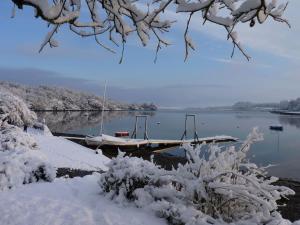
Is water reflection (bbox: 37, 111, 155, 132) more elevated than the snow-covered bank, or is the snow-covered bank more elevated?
the snow-covered bank

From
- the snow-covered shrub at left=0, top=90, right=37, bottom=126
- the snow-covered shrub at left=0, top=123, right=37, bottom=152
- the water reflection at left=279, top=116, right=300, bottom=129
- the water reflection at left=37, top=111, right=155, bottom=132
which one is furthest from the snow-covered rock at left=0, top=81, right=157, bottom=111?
the snow-covered shrub at left=0, top=123, right=37, bottom=152

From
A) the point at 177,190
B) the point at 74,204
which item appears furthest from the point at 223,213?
the point at 74,204

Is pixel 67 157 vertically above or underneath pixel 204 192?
underneath

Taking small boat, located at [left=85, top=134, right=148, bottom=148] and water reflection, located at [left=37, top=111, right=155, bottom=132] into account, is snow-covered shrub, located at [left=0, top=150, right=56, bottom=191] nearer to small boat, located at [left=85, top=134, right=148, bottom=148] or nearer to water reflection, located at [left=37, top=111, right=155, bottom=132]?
small boat, located at [left=85, top=134, right=148, bottom=148]

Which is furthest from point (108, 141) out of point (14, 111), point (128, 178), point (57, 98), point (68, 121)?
point (57, 98)

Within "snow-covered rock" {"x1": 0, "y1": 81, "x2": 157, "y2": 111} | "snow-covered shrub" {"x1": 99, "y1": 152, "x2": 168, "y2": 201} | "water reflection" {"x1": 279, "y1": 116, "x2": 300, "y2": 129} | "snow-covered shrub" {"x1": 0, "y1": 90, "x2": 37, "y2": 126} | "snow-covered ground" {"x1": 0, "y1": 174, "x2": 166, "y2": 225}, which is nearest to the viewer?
"snow-covered ground" {"x1": 0, "y1": 174, "x2": 166, "y2": 225}

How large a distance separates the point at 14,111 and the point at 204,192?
21.4 meters

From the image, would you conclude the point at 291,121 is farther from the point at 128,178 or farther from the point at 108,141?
the point at 128,178

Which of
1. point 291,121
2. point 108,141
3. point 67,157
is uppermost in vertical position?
point 67,157

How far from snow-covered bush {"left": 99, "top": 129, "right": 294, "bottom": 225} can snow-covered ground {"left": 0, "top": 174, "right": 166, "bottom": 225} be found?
28 centimetres

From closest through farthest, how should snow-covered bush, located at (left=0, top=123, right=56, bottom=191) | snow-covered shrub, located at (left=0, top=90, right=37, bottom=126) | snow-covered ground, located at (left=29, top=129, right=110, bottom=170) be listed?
snow-covered bush, located at (left=0, top=123, right=56, bottom=191) < snow-covered ground, located at (left=29, top=129, right=110, bottom=170) < snow-covered shrub, located at (left=0, top=90, right=37, bottom=126)

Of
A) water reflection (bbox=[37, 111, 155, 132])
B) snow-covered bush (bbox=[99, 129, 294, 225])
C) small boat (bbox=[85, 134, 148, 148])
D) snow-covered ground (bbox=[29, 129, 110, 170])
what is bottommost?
water reflection (bbox=[37, 111, 155, 132])

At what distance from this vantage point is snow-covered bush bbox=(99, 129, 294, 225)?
252 inches

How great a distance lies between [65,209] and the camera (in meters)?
6.76
